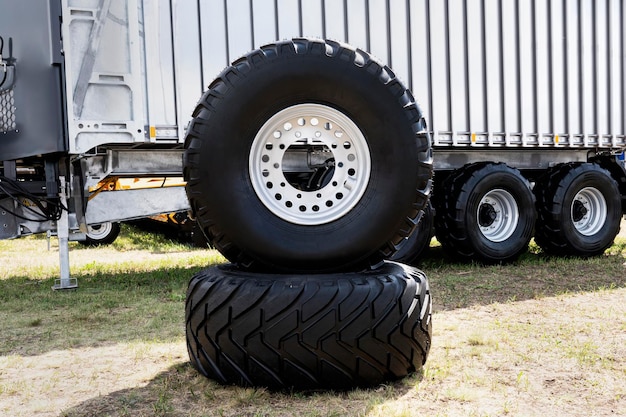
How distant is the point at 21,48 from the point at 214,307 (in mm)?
3975

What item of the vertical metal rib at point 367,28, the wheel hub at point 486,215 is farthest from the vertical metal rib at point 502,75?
the vertical metal rib at point 367,28

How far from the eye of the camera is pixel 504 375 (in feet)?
10.8

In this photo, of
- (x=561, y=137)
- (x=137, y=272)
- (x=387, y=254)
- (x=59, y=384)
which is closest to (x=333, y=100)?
(x=387, y=254)

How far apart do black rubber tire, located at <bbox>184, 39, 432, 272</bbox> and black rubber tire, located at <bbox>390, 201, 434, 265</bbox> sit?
3849mm

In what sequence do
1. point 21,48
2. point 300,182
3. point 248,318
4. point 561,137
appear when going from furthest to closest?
point 561,137 < point 300,182 < point 21,48 < point 248,318

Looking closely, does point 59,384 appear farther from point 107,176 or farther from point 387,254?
point 107,176

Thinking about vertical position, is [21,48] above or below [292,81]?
above

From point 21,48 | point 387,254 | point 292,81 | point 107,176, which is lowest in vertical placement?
point 387,254

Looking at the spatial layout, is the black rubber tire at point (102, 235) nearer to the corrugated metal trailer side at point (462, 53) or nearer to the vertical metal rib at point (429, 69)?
the corrugated metal trailer side at point (462, 53)

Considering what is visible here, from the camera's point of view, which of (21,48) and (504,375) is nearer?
(504,375)

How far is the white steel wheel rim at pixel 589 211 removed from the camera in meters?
8.44

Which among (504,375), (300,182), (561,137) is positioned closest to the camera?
(504,375)

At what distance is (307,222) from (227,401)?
95 cm

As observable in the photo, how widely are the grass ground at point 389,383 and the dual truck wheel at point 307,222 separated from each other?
0.18 meters
